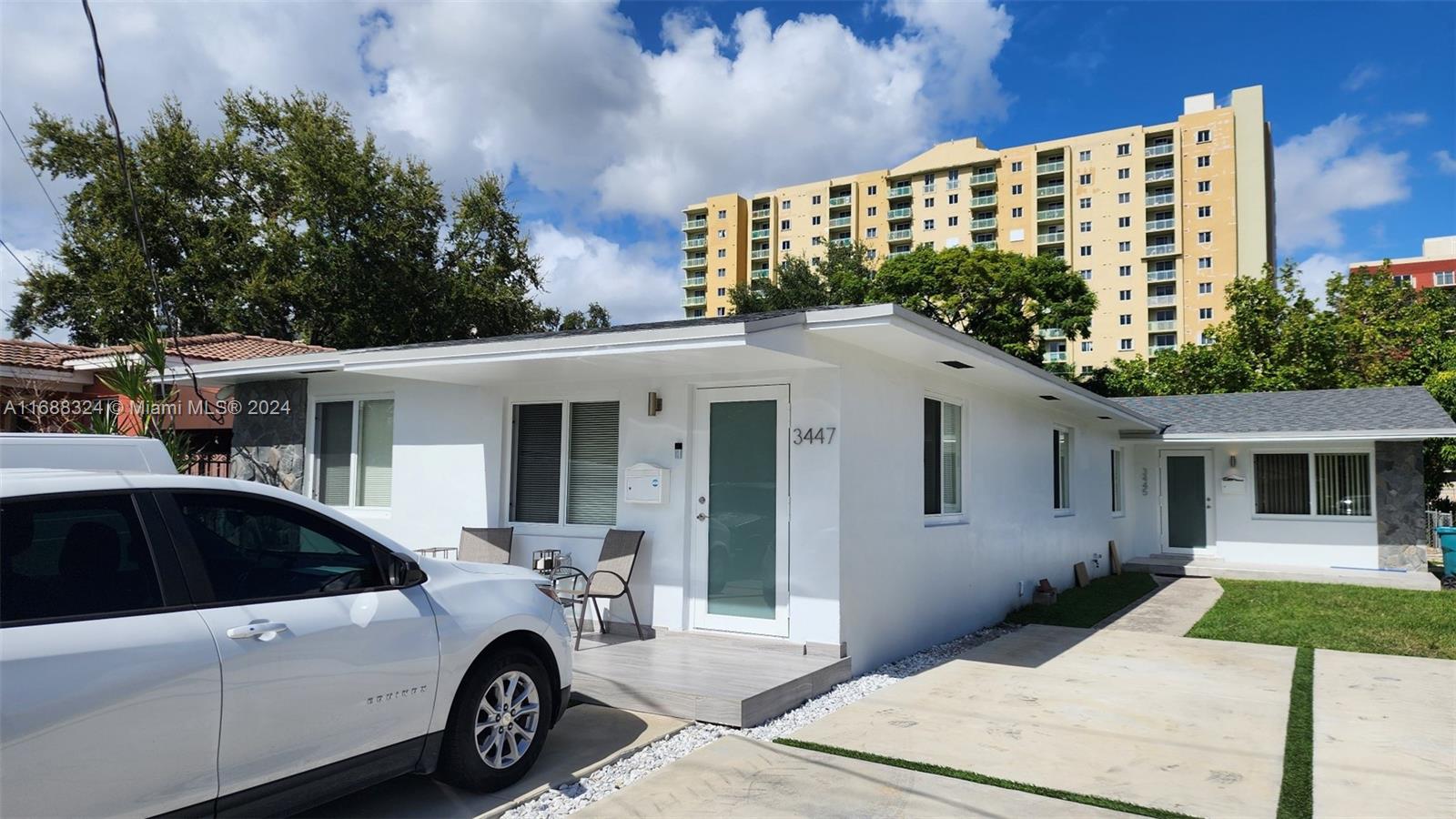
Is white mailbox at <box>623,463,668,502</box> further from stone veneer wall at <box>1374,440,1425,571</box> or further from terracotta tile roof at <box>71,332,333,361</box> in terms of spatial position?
stone veneer wall at <box>1374,440,1425,571</box>

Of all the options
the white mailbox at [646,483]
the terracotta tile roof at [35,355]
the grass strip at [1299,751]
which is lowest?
the grass strip at [1299,751]

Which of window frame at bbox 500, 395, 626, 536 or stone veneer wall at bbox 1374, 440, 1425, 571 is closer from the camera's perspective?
window frame at bbox 500, 395, 626, 536

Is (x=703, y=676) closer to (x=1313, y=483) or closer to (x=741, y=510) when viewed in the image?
(x=741, y=510)

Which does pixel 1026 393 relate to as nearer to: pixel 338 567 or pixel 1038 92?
pixel 338 567

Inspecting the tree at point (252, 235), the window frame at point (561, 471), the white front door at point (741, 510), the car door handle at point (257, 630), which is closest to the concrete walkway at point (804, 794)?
the car door handle at point (257, 630)

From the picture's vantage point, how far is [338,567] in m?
3.77

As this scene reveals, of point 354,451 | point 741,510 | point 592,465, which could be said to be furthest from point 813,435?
point 354,451

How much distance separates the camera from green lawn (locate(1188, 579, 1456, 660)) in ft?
29.5

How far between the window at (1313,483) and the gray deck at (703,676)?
13.3 metres

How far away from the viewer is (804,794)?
14.4ft

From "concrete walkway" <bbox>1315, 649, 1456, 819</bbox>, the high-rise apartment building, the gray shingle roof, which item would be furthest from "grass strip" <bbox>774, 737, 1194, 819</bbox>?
the high-rise apartment building

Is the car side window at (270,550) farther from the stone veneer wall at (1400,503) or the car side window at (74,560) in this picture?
the stone veneer wall at (1400,503)

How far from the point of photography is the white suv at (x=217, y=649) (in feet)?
8.80

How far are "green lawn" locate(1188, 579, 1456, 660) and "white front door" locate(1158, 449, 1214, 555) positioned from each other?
343 cm
